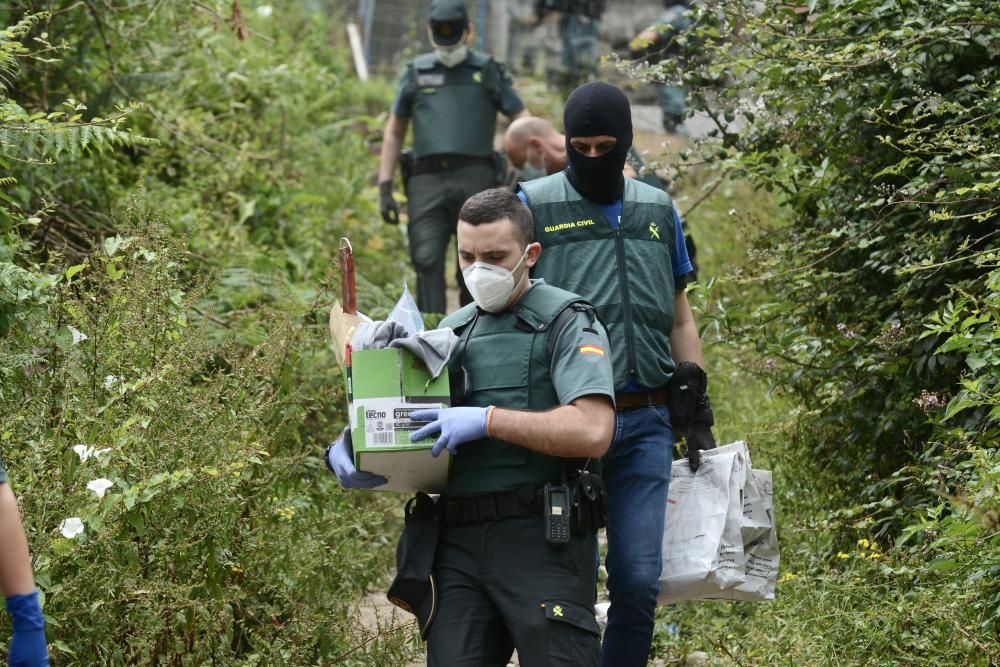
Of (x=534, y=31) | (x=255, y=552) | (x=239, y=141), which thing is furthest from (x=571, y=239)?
(x=534, y=31)

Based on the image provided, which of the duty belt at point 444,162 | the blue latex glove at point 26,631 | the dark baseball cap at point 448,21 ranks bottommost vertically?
the blue latex glove at point 26,631

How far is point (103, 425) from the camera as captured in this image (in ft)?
14.8

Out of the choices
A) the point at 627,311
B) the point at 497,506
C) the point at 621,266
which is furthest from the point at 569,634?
the point at 621,266

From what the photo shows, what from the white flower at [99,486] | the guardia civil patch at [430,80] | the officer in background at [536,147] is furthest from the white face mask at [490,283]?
the guardia civil patch at [430,80]

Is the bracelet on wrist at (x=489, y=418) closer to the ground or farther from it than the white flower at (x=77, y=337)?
closer to the ground

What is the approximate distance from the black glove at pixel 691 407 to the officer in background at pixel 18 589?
2.22 meters

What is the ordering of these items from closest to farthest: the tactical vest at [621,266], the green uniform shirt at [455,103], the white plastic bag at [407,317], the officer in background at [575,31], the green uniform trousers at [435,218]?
the white plastic bag at [407,317]
the tactical vest at [621,266]
the green uniform trousers at [435,218]
the green uniform shirt at [455,103]
the officer in background at [575,31]

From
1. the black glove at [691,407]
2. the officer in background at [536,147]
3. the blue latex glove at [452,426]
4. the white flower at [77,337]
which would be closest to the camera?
the blue latex glove at [452,426]

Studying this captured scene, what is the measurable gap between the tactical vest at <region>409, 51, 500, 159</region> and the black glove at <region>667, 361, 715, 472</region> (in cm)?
457

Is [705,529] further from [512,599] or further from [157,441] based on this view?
[157,441]

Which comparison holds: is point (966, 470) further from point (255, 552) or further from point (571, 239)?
point (255, 552)

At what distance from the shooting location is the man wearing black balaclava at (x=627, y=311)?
434 cm

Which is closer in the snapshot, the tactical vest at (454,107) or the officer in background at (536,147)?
the officer in background at (536,147)

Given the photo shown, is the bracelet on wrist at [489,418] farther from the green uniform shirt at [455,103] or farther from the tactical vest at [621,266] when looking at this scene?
the green uniform shirt at [455,103]
